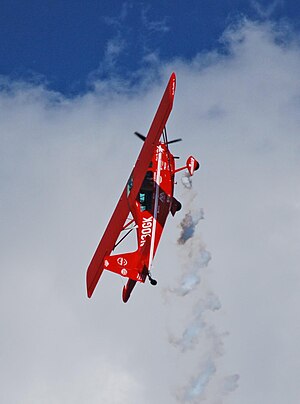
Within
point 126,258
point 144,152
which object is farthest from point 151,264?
point 144,152

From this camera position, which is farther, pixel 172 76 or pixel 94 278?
pixel 94 278

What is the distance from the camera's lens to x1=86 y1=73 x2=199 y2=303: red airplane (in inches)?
2724

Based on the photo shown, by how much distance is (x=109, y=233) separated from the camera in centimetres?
7512

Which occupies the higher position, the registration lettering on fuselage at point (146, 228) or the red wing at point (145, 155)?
the red wing at point (145, 155)

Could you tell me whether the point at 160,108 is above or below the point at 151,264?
above

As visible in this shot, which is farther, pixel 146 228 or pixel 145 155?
pixel 145 155

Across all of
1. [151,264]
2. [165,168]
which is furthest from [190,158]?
[151,264]

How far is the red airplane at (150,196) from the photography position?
69.2 metres

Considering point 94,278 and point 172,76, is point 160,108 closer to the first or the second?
point 172,76

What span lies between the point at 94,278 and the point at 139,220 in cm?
570

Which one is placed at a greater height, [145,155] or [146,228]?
[145,155]

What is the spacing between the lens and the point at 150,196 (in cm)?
7088

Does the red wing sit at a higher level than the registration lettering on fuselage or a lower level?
higher

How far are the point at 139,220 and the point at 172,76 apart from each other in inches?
284
